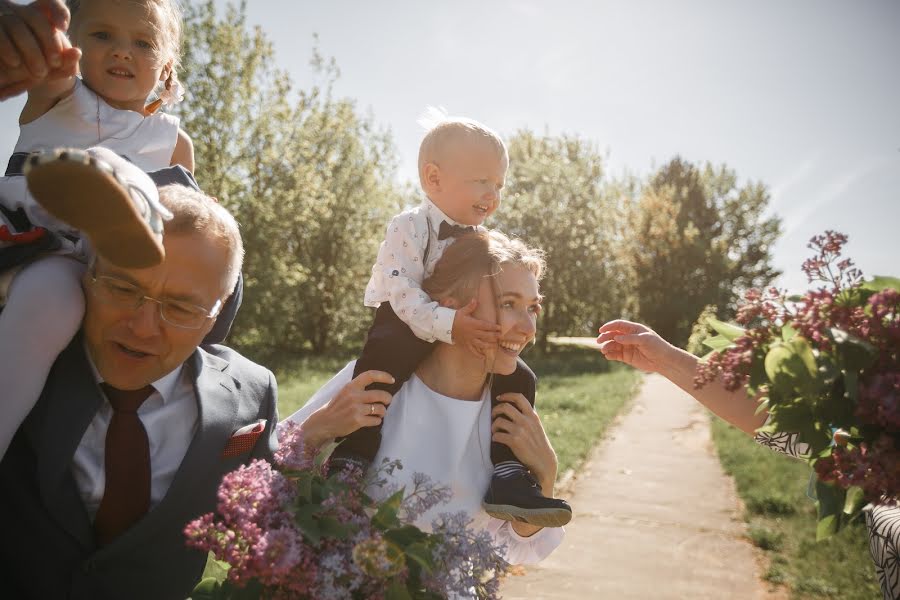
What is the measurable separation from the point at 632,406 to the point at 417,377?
11799 millimetres

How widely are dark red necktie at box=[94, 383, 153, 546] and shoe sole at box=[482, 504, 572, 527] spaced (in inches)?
46.9

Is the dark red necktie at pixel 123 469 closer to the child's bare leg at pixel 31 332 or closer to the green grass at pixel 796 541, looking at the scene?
the child's bare leg at pixel 31 332

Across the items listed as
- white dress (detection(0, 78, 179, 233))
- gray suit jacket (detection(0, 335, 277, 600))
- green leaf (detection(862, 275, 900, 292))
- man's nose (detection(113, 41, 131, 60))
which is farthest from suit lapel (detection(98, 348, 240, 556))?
green leaf (detection(862, 275, 900, 292))

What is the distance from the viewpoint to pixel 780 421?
1366mm

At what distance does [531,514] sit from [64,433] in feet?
5.00

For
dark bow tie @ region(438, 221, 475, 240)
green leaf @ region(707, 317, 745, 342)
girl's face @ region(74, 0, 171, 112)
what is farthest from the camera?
dark bow tie @ region(438, 221, 475, 240)

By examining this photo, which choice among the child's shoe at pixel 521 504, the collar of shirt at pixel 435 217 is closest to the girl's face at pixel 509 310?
the child's shoe at pixel 521 504

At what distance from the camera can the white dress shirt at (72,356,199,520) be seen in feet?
5.53

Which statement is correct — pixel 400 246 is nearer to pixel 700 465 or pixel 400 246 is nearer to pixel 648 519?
pixel 648 519

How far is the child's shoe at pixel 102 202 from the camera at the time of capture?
3.66ft

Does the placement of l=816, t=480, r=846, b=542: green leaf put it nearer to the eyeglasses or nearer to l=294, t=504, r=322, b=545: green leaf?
l=294, t=504, r=322, b=545: green leaf

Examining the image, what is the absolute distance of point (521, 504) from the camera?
2.26 m

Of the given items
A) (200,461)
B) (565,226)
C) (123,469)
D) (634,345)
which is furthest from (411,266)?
(565,226)

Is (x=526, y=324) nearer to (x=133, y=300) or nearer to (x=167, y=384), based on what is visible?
(x=167, y=384)
